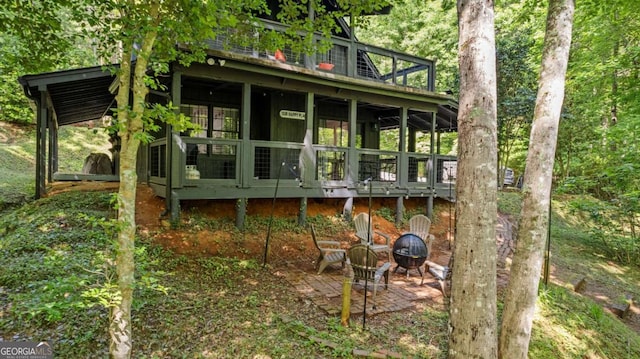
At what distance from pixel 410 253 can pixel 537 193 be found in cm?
281

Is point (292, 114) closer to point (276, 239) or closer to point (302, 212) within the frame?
point (302, 212)

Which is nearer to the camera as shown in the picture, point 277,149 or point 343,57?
point 277,149

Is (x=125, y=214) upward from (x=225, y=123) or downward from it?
downward

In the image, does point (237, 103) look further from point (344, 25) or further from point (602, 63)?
point (602, 63)

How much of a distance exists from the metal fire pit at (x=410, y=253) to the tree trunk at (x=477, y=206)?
9.44 feet

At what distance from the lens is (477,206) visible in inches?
128

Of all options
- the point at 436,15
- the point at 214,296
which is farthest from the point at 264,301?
the point at 436,15

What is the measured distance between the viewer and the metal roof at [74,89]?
698cm

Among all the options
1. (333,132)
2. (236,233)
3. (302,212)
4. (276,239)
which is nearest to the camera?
(236,233)

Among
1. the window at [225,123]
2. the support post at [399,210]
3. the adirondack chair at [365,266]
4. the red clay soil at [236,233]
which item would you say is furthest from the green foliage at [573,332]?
the window at [225,123]

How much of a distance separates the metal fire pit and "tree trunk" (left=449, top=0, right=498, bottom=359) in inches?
113

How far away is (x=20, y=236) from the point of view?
5574mm

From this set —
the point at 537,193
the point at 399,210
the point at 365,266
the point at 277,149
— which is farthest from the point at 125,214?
the point at 399,210

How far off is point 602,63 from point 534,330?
11835 mm
